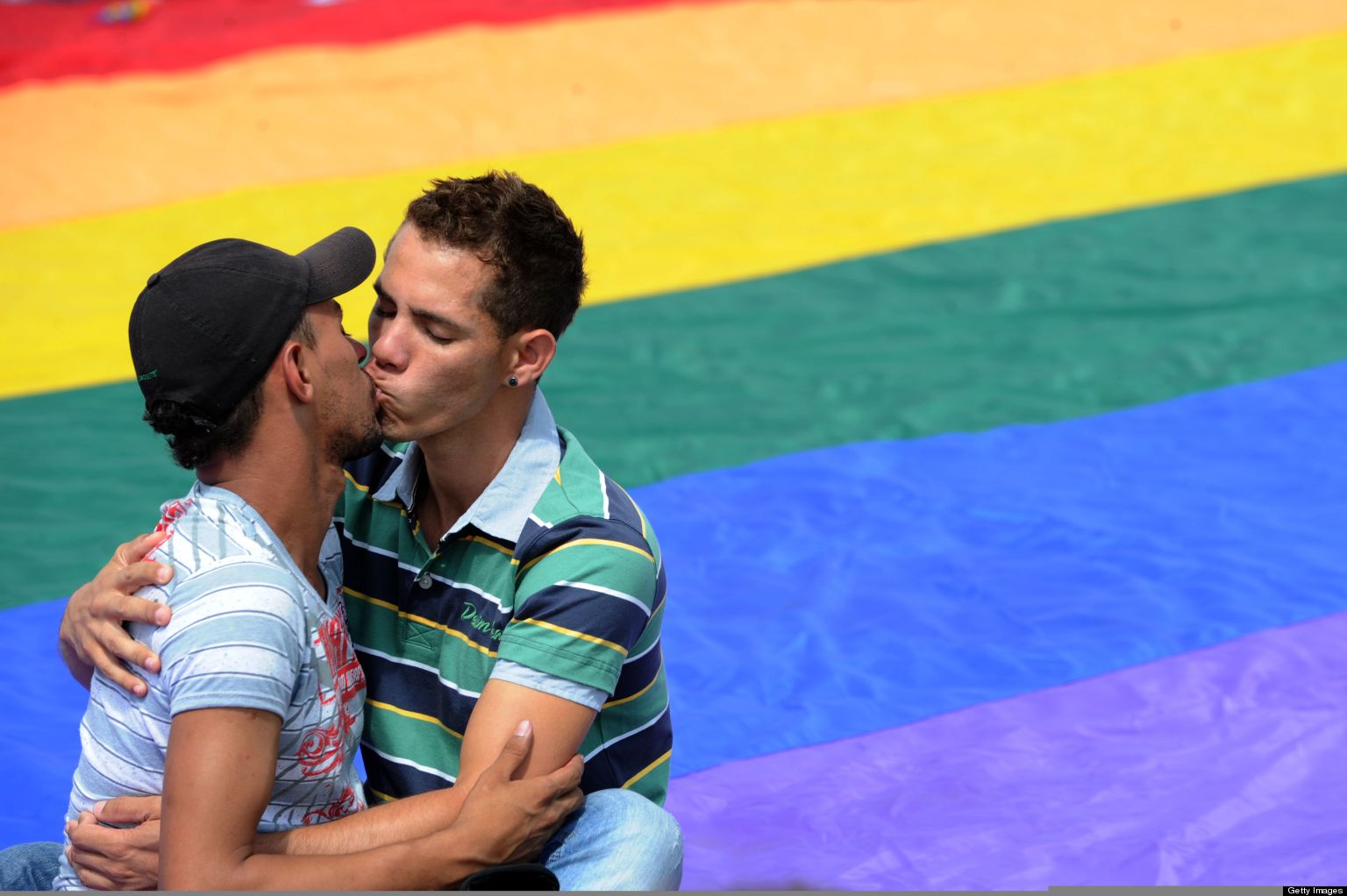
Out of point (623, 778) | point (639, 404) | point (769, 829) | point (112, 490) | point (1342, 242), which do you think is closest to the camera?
point (623, 778)

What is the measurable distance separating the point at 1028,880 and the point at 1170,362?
127 inches

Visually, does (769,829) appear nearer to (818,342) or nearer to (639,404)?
(639,404)

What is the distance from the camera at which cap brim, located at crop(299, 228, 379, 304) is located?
8.42ft

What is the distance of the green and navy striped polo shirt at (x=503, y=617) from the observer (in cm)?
252

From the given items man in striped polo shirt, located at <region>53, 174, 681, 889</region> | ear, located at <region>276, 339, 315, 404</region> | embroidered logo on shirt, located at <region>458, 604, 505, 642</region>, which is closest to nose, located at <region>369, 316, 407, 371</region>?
man in striped polo shirt, located at <region>53, 174, 681, 889</region>

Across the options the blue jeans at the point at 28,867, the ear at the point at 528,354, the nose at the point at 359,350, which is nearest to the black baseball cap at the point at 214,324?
the nose at the point at 359,350

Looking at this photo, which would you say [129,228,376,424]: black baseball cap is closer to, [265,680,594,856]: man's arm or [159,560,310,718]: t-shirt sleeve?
[159,560,310,718]: t-shirt sleeve

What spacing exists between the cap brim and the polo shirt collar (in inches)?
15.7

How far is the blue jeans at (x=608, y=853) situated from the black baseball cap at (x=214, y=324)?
0.93m

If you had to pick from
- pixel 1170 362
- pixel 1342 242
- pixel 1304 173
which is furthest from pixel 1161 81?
pixel 1170 362

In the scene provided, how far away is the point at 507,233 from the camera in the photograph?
2.71m

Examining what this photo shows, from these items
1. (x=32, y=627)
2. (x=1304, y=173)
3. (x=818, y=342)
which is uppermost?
(x=1304, y=173)

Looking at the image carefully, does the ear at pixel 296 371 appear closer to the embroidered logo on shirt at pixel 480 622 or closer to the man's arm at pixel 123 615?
the man's arm at pixel 123 615

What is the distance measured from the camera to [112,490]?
17.3ft
